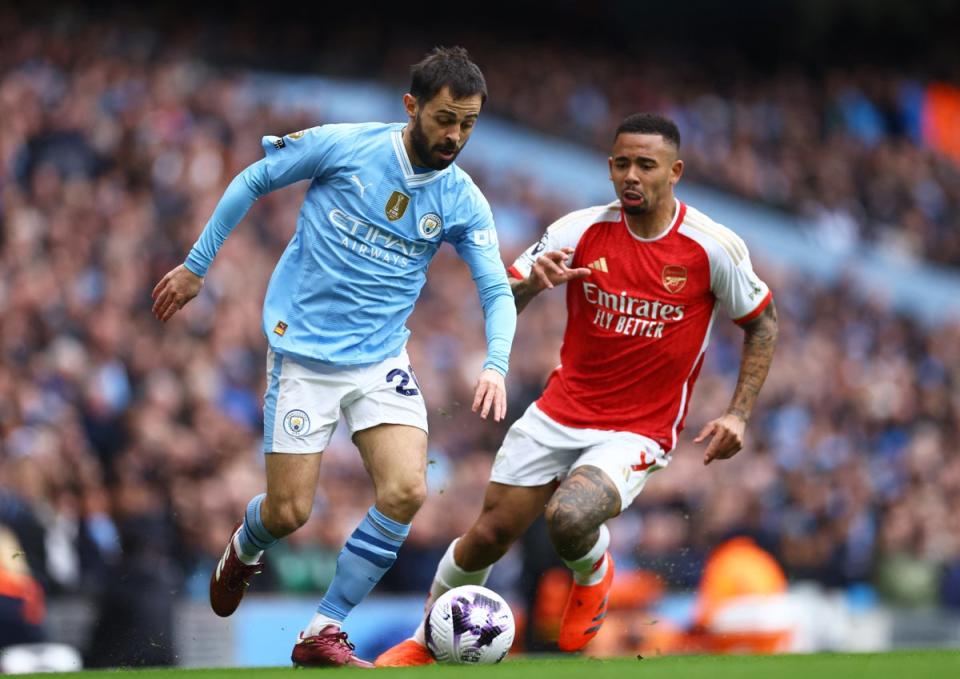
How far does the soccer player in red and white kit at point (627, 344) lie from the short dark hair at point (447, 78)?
0.99m

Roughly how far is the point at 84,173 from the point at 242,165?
6.41ft

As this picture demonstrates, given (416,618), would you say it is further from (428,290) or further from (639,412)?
(428,290)

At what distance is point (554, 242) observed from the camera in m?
7.66

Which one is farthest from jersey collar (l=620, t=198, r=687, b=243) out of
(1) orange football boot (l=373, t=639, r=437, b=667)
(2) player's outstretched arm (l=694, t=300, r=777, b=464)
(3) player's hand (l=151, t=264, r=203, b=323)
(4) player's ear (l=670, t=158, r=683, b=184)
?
(1) orange football boot (l=373, t=639, r=437, b=667)

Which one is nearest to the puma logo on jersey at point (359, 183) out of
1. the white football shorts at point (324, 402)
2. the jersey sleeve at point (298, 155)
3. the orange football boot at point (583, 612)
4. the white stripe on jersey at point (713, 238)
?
the jersey sleeve at point (298, 155)

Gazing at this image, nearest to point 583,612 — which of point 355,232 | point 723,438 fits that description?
point 723,438

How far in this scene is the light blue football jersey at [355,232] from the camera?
272 inches

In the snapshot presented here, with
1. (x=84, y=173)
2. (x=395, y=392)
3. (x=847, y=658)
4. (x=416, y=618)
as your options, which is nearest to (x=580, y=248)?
(x=395, y=392)

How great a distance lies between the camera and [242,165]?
50.6 ft

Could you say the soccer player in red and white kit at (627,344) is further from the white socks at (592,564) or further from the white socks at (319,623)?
the white socks at (319,623)

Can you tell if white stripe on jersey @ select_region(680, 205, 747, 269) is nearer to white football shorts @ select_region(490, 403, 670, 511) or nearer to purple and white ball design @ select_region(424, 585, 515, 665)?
white football shorts @ select_region(490, 403, 670, 511)

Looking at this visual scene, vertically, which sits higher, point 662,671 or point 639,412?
point 639,412

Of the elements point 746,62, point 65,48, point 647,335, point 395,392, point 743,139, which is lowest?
point 395,392

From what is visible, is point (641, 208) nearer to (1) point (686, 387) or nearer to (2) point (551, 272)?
(2) point (551, 272)
